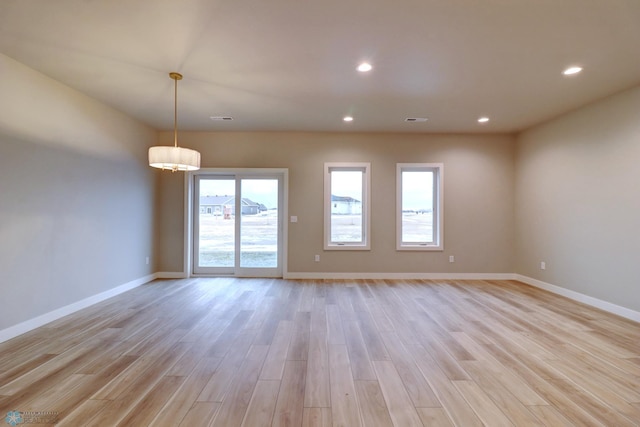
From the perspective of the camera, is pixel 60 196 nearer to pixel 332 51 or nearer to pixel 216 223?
pixel 216 223

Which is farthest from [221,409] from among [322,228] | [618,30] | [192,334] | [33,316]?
[618,30]

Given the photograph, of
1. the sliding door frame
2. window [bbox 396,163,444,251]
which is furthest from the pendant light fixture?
window [bbox 396,163,444,251]

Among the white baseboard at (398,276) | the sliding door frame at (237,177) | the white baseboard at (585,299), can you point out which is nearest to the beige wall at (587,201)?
the white baseboard at (585,299)

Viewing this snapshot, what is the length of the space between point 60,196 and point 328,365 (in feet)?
12.3

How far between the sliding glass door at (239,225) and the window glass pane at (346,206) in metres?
1.09

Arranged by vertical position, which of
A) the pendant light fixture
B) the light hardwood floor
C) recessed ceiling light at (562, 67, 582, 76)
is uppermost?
recessed ceiling light at (562, 67, 582, 76)

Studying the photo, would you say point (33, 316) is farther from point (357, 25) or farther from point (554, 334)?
point (554, 334)

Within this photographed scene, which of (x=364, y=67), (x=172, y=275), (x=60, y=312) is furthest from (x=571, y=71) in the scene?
(x=172, y=275)

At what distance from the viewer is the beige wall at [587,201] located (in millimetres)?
3463

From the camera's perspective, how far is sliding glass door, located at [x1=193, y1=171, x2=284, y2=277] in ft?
18.1

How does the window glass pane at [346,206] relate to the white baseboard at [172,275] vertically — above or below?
above

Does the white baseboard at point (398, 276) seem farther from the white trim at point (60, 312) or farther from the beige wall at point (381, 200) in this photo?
the white trim at point (60, 312)

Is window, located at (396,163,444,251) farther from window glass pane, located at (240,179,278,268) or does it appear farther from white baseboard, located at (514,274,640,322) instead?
window glass pane, located at (240,179,278,268)

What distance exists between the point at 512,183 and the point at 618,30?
3.50 m
